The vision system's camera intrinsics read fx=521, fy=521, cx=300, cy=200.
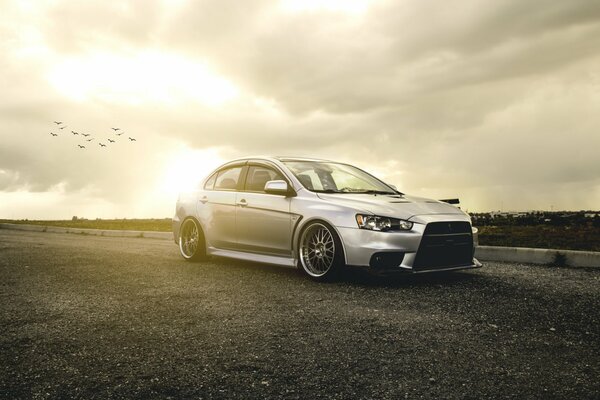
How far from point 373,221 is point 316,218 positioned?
0.74 m

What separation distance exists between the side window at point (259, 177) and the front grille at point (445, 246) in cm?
226

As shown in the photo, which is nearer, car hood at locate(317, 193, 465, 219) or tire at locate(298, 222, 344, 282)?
car hood at locate(317, 193, 465, 219)

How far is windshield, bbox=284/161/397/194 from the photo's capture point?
6832mm

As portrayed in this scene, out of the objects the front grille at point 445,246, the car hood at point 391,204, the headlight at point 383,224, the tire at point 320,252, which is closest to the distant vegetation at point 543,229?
the front grille at point 445,246

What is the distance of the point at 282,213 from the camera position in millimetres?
6617

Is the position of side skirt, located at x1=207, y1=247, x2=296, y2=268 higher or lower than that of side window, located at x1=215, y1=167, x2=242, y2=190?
lower

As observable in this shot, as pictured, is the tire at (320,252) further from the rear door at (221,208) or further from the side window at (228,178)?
the side window at (228,178)

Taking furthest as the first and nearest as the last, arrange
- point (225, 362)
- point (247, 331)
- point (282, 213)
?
point (282, 213), point (247, 331), point (225, 362)

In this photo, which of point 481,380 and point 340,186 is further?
point 340,186

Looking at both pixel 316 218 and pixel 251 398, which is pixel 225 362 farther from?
pixel 316 218

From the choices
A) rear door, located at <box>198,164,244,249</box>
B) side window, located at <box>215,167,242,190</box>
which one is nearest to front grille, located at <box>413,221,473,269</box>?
rear door, located at <box>198,164,244,249</box>

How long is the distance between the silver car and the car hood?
12mm

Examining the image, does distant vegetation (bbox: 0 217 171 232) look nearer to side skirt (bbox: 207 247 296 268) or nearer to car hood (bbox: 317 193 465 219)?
side skirt (bbox: 207 247 296 268)

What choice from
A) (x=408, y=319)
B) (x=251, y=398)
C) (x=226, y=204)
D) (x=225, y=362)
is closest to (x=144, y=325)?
(x=225, y=362)
